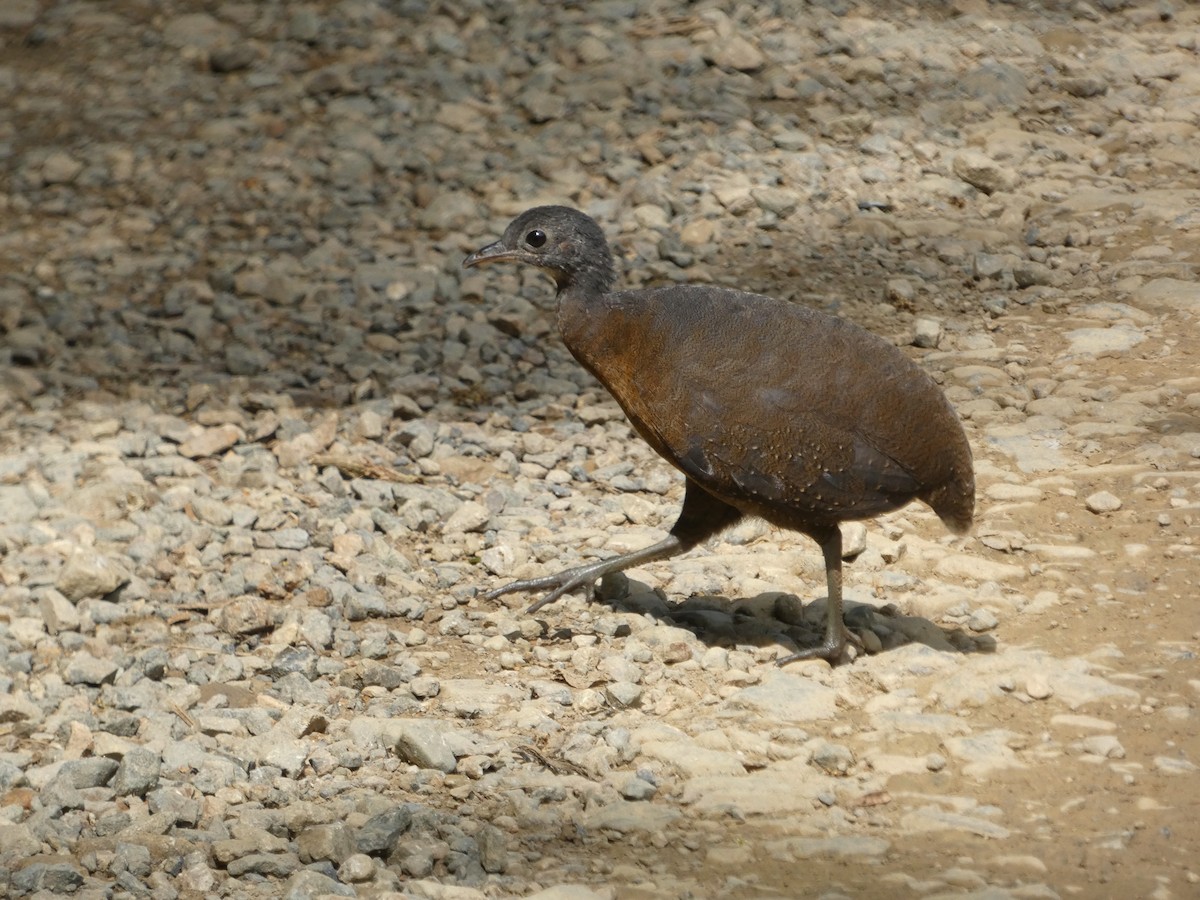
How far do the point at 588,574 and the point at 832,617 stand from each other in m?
0.88

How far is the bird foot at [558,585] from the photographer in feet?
16.1

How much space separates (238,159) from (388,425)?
249cm

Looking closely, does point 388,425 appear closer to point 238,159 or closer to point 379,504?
point 379,504

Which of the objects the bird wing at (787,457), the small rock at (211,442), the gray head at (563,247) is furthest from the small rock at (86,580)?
the bird wing at (787,457)

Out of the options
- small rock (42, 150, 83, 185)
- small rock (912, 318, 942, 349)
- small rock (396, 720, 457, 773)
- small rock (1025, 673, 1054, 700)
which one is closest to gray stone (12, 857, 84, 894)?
small rock (396, 720, 457, 773)

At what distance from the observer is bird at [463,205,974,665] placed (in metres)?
4.33

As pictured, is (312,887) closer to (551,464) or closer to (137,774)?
(137,774)

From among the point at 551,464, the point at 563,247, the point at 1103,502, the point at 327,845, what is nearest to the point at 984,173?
the point at 1103,502

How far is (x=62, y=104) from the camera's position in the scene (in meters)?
8.32

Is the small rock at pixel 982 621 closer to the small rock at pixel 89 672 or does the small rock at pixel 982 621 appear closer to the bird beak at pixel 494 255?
the bird beak at pixel 494 255

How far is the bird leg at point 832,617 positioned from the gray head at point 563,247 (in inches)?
42.4

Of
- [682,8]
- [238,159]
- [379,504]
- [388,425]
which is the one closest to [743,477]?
[379,504]

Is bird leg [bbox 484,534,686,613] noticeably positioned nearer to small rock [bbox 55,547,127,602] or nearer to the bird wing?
the bird wing

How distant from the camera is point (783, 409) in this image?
14.2 feet
